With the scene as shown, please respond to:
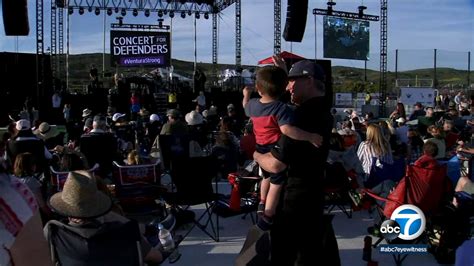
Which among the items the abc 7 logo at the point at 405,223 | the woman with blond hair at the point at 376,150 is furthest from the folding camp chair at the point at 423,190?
the woman with blond hair at the point at 376,150

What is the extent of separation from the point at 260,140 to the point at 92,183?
128cm

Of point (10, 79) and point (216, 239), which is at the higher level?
point (10, 79)

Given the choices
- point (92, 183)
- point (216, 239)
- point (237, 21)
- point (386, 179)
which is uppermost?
point (237, 21)

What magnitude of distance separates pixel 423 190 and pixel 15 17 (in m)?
9.63

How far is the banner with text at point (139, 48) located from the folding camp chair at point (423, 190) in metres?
19.5

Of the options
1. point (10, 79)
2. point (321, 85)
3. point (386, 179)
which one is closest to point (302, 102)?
point (321, 85)

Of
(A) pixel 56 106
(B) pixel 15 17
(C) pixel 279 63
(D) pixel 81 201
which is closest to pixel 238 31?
(A) pixel 56 106

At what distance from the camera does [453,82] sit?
31453 millimetres

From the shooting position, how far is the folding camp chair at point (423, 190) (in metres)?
4.41

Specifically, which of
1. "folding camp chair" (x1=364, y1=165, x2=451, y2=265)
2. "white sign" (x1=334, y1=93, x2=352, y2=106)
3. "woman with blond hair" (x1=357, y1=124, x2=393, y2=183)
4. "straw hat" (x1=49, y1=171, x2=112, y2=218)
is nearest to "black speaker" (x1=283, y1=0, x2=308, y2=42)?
"woman with blond hair" (x1=357, y1=124, x2=393, y2=183)

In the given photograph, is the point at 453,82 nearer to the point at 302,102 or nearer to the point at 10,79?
the point at 10,79

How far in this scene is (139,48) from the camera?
75.6ft

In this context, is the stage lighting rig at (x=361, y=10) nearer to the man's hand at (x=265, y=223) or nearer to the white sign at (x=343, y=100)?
the white sign at (x=343, y=100)

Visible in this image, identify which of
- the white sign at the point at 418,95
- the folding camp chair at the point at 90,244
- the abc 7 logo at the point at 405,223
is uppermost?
the white sign at the point at 418,95
